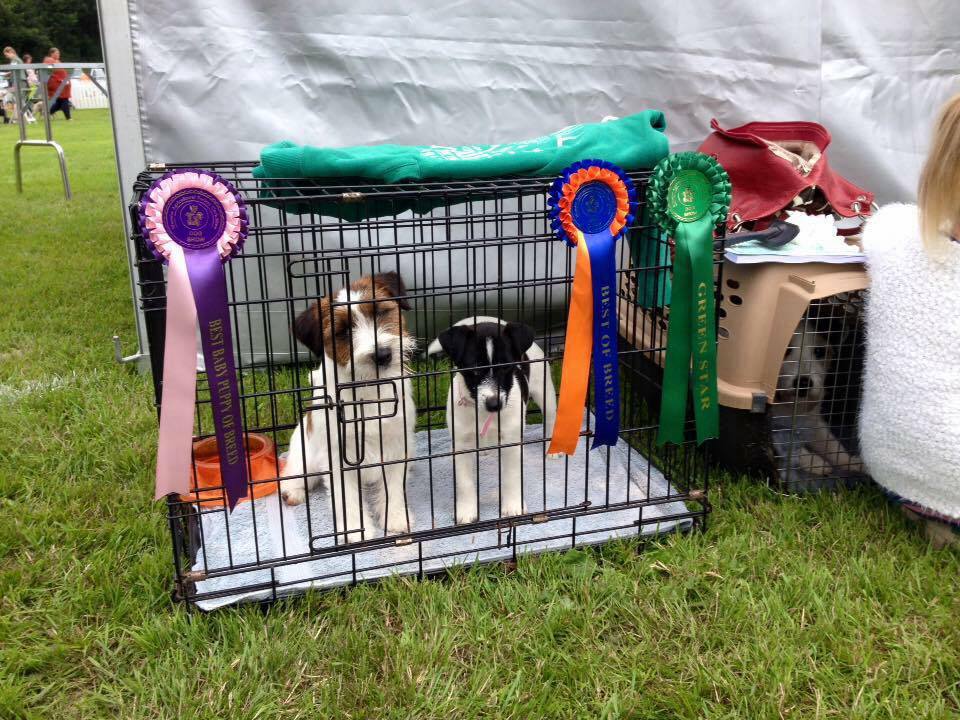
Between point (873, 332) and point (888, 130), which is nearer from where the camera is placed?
point (873, 332)

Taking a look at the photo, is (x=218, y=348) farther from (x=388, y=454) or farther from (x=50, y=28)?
(x=50, y=28)

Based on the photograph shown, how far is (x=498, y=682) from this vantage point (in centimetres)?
211

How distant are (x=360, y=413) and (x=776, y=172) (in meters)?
1.91

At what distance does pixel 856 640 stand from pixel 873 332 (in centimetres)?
102

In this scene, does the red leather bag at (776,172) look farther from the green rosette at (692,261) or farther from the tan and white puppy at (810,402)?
the green rosette at (692,261)

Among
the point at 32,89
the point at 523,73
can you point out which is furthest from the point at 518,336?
the point at 32,89

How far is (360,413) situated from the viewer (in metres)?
2.72

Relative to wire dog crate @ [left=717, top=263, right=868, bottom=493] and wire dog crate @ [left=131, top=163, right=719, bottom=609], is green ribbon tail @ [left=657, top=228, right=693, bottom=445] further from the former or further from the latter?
wire dog crate @ [left=717, top=263, right=868, bottom=493]

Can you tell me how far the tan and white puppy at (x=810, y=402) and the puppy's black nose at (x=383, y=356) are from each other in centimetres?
138

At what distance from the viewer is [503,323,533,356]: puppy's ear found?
2.77 metres

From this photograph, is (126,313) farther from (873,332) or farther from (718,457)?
(873,332)

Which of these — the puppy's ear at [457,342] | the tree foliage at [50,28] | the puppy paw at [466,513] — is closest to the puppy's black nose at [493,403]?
the puppy's ear at [457,342]

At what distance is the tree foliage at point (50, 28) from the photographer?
38.5m

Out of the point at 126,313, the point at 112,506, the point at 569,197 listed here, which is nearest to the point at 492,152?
the point at 569,197
